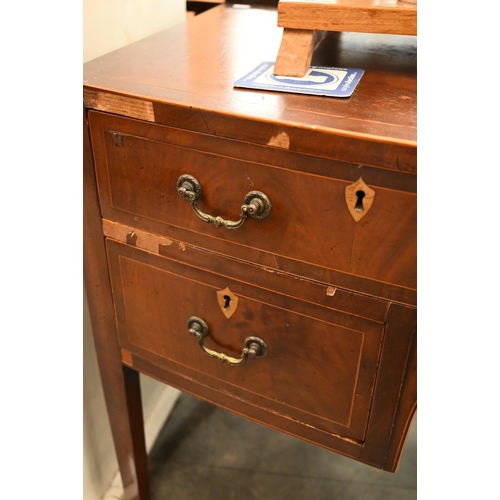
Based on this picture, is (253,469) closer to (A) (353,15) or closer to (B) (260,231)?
(B) (260,231)

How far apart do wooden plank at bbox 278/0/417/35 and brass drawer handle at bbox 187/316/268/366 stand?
345 mm

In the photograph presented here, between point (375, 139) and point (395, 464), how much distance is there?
1.25ft

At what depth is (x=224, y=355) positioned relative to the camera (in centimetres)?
61

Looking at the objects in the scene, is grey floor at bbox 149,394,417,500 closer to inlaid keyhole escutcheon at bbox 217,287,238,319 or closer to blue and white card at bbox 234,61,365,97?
inlaid keyhole escutcheon at bbox 217,287,238,319

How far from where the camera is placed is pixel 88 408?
87 cm

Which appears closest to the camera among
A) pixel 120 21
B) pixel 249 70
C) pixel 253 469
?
pixel 249 70

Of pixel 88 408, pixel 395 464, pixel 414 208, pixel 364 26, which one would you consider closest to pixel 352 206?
pixel 414 208

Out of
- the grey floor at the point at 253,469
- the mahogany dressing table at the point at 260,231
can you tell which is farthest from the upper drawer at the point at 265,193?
the grey floor at the point at 253,469

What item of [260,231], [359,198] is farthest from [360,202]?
[260,231]

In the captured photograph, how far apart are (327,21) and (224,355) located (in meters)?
0.38

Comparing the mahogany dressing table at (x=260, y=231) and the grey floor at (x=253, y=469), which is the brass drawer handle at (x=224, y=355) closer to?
the mahogany dressing table at (x=260, y=231)

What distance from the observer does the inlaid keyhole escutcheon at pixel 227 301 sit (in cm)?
58

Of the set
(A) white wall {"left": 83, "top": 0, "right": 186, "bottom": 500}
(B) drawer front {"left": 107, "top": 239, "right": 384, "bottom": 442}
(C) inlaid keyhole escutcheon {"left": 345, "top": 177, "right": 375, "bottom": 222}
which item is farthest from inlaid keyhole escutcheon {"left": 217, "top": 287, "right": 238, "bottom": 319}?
(A) white wall {"left": 83, "top": 0, "right": 186, "bottom": 500}
